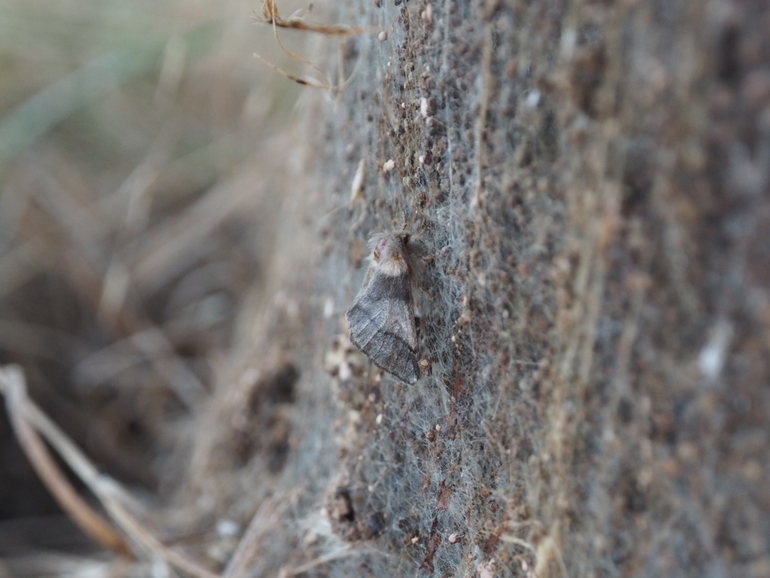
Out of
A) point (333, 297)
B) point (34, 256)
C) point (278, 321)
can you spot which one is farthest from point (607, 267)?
point (34, 256)

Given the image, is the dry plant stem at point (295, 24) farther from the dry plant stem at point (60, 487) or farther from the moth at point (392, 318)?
the dry plant stem at point (60, 487)

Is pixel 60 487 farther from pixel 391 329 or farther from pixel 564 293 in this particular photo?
pixel 564 293

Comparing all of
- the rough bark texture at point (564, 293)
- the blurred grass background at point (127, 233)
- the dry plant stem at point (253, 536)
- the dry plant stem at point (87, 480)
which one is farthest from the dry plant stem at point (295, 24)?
the blurred grass background at point (127, 233)

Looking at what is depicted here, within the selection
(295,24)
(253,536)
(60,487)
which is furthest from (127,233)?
(295,24)

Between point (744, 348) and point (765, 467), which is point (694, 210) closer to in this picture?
point (744, 348)

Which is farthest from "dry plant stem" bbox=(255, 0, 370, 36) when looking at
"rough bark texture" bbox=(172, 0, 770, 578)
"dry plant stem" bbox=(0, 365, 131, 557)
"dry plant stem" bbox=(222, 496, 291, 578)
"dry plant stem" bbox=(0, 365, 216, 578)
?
"dry plant stem" bbox=(0, 365, 131, 557)

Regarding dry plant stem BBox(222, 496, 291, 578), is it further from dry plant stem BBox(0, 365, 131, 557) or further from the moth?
the moth
